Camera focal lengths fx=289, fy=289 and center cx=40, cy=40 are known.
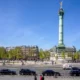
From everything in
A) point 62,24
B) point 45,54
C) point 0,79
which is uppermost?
point 62,24

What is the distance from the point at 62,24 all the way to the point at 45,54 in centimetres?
1714

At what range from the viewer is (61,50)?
346ft

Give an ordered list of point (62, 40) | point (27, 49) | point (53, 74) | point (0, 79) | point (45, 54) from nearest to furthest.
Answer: point (0, 79)
point (53, 74)
point (62, 40)
point (45, 54)
point (27, 49)

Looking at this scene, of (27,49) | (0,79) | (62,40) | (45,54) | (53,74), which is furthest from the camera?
(27,49)

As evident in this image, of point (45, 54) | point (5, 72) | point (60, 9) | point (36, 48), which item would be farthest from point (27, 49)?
point (5, 72)

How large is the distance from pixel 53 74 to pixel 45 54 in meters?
77.9

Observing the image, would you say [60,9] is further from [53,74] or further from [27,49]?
[53,74]

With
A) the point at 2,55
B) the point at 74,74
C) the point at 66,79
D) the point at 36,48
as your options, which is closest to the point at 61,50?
the point at 2,55

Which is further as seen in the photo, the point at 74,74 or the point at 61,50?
the point at 61,50

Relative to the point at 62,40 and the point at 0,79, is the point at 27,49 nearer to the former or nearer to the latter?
the point at 62,40

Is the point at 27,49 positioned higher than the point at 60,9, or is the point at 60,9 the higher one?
the point at 60,9

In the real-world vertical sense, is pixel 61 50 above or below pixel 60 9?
below

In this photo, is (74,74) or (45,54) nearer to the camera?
(74,74)

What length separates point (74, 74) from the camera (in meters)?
35.5
